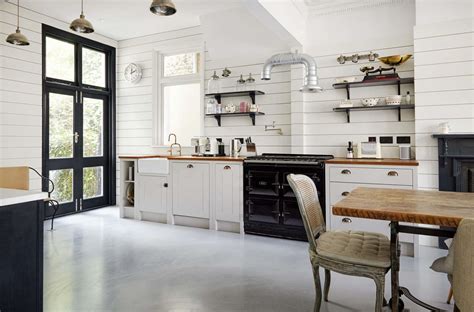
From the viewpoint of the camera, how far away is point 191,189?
4.68m

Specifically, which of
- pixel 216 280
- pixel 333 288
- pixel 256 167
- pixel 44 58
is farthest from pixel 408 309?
pixel 44 58

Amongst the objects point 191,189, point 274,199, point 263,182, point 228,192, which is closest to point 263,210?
point 274,199

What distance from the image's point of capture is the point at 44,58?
4.98 meters

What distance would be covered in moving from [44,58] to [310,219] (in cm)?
488

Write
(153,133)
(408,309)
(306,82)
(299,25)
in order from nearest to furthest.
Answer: (408,309) < (306,82) < (299,25) < (153,133)

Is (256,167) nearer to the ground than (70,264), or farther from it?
farther from it

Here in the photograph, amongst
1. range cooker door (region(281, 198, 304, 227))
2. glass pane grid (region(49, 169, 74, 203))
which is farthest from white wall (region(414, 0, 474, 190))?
glass pane grid (region(49, 169, 74, 203))

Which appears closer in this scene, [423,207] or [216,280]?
[423,207]

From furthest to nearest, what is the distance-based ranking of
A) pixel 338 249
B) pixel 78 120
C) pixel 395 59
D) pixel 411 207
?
pixel 78 120
pixel 395 59
pixel 338 249
pixel 411 207

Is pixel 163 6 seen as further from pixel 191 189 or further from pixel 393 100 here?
pixel 393 100

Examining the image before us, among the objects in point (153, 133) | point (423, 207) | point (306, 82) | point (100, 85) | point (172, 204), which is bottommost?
point (172, 204)

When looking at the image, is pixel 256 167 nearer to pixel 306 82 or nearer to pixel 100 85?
pixel 306 82

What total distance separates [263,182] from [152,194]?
6.25ft

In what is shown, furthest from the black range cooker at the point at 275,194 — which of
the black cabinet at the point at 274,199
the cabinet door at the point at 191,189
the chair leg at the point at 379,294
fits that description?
the chair leg at the point at 379,294
